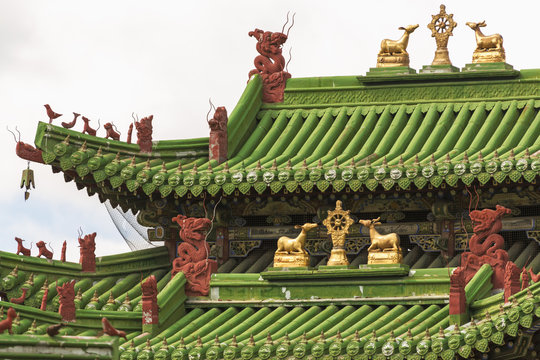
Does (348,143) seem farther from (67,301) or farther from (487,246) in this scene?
(67,301)

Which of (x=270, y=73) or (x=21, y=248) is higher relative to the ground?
(x=270, y=73)

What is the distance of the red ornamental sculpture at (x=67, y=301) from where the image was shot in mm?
33406

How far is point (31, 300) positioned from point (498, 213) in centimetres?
860

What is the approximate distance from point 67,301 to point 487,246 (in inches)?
282

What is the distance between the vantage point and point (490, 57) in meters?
37.8

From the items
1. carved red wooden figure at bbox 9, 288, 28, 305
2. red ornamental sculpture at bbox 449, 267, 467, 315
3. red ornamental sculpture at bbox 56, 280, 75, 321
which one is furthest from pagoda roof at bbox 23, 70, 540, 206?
red ornamental sculpture at bbox 56, 280, 75, 321

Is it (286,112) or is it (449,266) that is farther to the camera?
(286,112)

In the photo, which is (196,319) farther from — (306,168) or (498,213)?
(498,213)

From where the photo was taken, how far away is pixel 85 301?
3588 centimetres

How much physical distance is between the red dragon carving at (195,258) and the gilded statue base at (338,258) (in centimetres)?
211

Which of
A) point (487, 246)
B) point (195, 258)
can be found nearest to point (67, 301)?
point (195, 258)

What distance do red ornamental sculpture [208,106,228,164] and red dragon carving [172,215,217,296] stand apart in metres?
2.00

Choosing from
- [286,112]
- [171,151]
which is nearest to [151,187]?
[171,151]

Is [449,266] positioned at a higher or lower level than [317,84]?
lower
